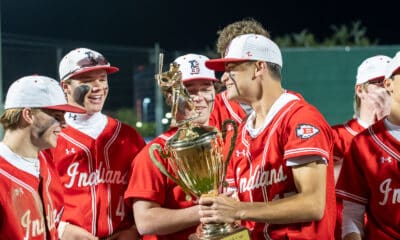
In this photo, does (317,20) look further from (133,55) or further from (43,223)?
(43,223)

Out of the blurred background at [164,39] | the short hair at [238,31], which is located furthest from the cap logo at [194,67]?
the blurred background at [164,39]

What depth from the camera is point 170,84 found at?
3461 millimetres

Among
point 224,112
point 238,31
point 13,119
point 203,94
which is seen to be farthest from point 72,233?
point 238,31

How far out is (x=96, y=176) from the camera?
14.1 feet

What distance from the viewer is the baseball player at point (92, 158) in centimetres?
427

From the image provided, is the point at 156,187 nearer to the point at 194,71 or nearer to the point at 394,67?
the point at 194,71

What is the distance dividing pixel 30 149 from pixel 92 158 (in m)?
0.81

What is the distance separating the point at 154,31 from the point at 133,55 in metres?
18.0

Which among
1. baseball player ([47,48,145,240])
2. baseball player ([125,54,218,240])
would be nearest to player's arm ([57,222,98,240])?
baseball player ([47,48,145,240])

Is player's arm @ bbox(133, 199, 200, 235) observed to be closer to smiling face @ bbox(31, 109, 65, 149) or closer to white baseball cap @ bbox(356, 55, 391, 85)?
smiling face @ bbox(31, 109, 65, 149)

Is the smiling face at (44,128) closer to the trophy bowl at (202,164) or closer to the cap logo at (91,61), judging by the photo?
the trophy bowl at (202,164)

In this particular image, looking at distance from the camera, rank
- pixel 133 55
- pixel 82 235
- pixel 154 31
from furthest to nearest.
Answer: pixel 154 31 → pixel 133 55 → pixel 82 235

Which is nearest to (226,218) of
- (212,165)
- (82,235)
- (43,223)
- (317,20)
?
(212,165)

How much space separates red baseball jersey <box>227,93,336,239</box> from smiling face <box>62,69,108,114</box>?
1.31 metres
